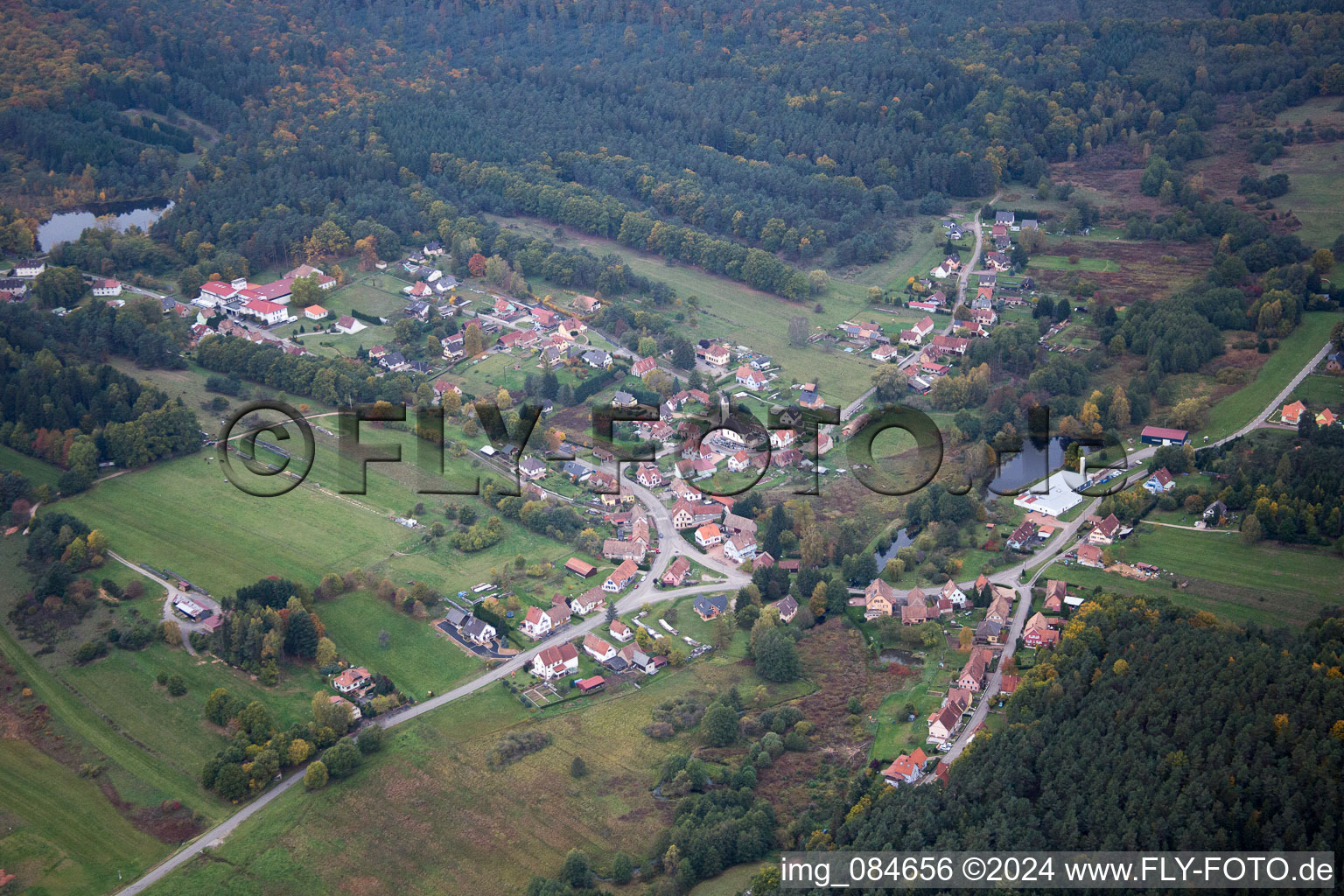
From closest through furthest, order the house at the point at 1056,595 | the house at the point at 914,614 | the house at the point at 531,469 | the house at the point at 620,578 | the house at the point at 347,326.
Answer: the house at the point at 1056,595
the house at the point at 914,614
the house at the point at 620,578
the house at the point at 531,469
the house at the point at 347,326

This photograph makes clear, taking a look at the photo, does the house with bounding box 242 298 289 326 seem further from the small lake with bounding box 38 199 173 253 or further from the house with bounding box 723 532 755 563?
the house with bounding box 723 532 755 563

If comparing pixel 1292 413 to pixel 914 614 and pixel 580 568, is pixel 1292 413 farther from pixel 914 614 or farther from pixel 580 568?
pixel 580 568

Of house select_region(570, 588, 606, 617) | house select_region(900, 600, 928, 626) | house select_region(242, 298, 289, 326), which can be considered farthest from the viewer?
house select_region(242, 298, 289, 326)

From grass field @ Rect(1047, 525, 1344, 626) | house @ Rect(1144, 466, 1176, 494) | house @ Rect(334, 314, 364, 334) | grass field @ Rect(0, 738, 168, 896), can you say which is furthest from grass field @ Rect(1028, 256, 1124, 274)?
grass field @ Rect(0, 738, 168, 896)

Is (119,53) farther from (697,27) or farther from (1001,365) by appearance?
(1001,365)

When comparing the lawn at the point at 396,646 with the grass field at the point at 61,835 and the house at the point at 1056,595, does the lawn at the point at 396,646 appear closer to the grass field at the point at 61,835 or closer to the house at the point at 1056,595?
the grass field at the point at 61,835

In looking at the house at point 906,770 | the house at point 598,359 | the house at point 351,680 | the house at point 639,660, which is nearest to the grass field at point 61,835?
the house at point 351,680
